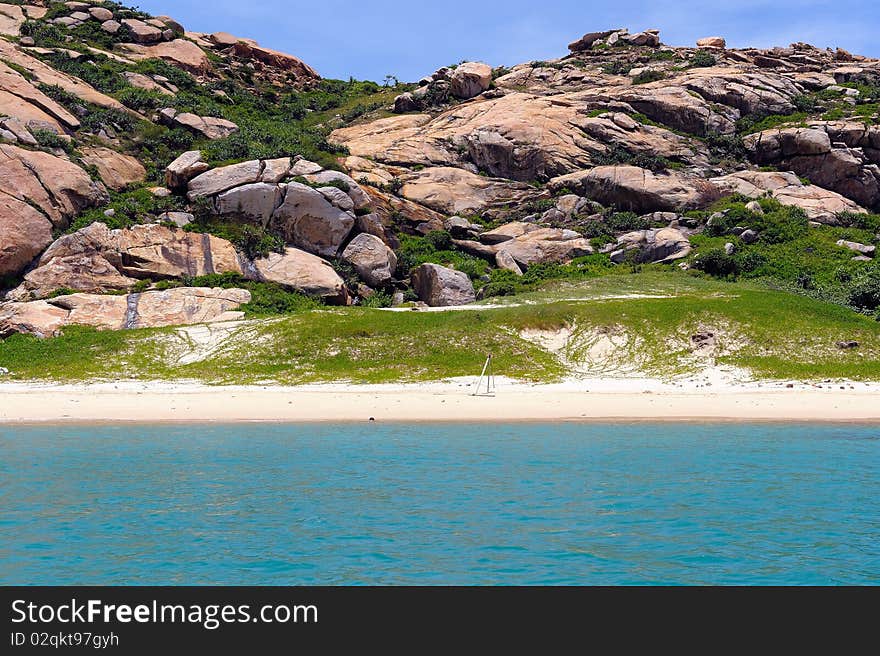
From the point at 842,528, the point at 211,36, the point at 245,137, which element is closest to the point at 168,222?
the point at 245,137

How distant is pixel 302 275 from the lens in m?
47.0

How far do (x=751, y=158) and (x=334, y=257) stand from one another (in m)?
45.8

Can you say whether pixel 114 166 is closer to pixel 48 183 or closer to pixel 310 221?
pixel 48 183

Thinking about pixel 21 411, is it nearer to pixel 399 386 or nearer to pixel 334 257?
pixel 399 386

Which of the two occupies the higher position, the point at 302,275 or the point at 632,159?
the point at 632,159

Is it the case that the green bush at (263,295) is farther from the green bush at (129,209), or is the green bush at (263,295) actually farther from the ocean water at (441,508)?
the ocean water at (441,508)

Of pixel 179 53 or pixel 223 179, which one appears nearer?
pixel 223 179

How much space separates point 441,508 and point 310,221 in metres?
38.8

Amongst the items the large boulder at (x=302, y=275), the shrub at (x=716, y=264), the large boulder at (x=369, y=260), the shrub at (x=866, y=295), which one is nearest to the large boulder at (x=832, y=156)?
the shrub at (x=716, y=264)

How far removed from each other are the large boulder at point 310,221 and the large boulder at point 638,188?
23821 mm

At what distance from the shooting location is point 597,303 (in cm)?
3853

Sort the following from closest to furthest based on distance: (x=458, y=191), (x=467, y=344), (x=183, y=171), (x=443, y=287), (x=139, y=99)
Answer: (x=467, y=344) < (x=443, y=287) < (x=183, y=171) < (x=458, y=191) < (x=139, y=99)

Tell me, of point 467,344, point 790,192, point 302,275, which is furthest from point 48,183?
point 790,192

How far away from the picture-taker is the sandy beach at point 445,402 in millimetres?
25250
